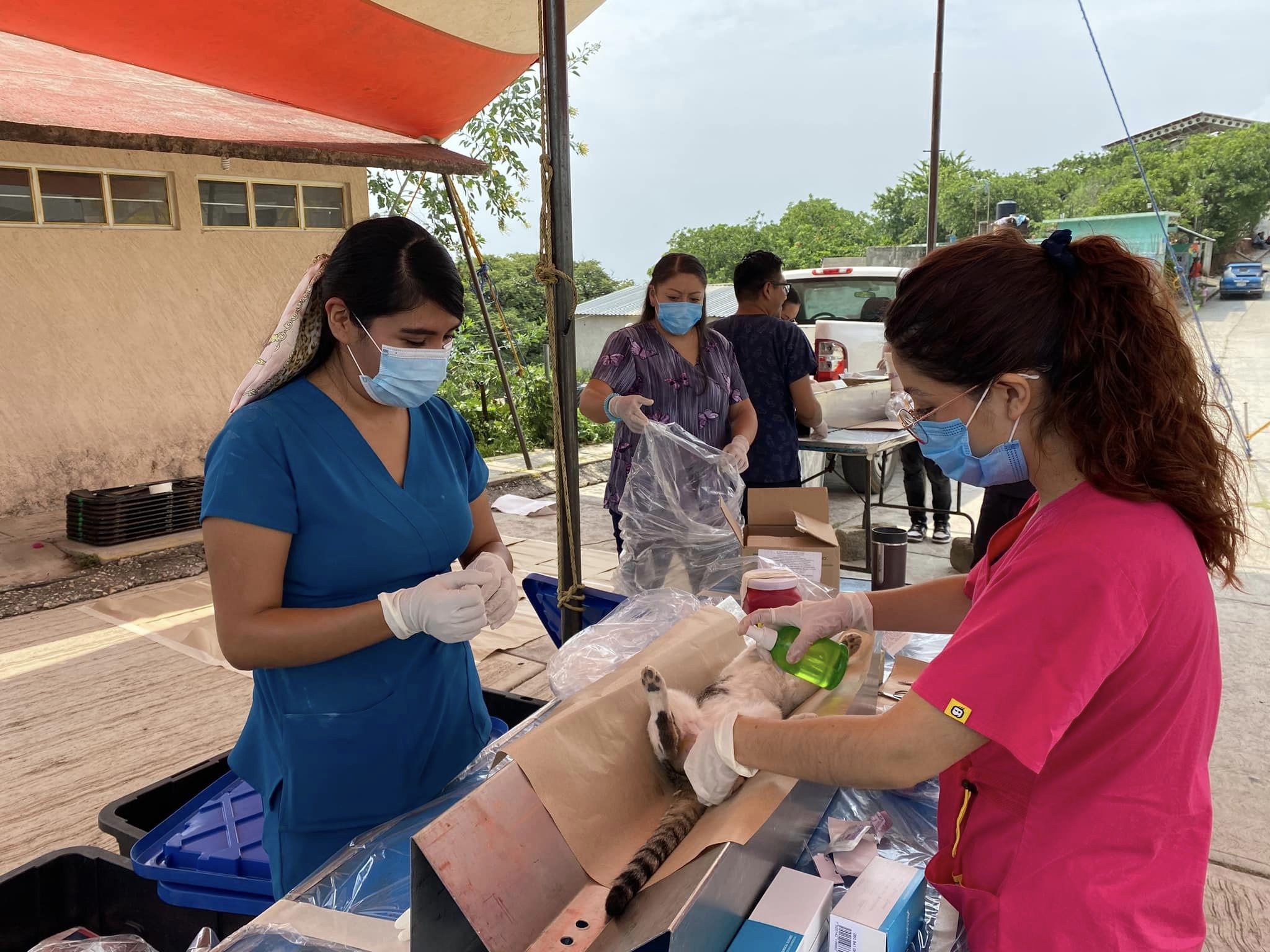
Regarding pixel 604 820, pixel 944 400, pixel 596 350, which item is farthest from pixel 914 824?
pixel 596 350

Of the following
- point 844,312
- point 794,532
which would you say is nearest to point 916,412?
point 794,532

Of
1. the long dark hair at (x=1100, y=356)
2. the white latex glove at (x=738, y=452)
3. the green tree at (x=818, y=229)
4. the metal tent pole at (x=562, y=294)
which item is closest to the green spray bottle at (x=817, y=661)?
the long dark hair at (x=1100, y=356)

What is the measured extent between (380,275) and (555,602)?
1.20 meters

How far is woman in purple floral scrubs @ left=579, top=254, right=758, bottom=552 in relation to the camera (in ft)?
11.1

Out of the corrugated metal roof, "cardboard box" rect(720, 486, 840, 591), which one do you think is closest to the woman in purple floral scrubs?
"cardboard box" rect(720, 486, 840, 591)

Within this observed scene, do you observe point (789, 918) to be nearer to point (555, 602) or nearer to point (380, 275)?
point (380, 275)

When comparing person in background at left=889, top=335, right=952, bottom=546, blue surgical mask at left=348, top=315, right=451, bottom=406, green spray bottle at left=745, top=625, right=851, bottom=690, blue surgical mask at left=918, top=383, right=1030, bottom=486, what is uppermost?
blue surgical mask at left=348, top=315, right=451, bottom=406

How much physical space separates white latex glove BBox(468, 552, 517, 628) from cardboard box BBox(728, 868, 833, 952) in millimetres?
779

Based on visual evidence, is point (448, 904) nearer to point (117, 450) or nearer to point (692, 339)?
point (692, 339)

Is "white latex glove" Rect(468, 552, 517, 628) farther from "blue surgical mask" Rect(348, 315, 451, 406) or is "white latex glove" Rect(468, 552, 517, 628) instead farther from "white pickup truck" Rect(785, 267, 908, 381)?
"white pickup truck" Rect(785, 267, 908, 381)

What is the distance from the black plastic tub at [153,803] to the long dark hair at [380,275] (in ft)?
3.68

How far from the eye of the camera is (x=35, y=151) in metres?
5.58

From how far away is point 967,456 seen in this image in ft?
3.99

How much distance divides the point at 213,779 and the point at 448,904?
1720 mm
